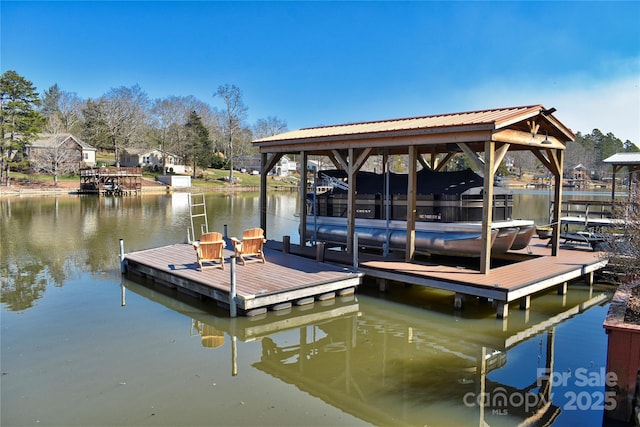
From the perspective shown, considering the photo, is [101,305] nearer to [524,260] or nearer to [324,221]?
[324,221]

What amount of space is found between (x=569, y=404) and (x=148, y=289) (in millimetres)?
8413

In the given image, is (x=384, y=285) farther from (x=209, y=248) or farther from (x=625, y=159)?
(x=625, y=159)

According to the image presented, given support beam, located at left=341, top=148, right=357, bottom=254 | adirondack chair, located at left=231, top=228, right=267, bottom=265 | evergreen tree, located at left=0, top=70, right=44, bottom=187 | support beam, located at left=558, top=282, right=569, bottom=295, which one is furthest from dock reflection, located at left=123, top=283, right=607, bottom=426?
evergreen tree, located at left=0, top=70, right=44, bottom=187

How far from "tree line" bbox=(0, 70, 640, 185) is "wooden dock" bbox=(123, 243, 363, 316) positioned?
41.5 metres

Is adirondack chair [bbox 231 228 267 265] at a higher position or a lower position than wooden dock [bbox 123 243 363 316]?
higher

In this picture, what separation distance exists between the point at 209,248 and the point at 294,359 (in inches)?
156

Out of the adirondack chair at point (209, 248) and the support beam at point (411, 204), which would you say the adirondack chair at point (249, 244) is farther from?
the support beam at point (411, 204)

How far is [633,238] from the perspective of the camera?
22.1 ft

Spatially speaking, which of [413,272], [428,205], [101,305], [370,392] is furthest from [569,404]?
[101,305]

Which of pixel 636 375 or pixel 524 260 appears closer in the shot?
pixel 636 375

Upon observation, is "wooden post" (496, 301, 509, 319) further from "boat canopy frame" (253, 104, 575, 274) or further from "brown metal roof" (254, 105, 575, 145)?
"brown metal roof" (254, 105, 575, 145)

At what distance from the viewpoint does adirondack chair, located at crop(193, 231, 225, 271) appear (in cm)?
1000

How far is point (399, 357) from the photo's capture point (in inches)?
273

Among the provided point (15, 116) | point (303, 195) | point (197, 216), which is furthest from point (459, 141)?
point (15, 116)
